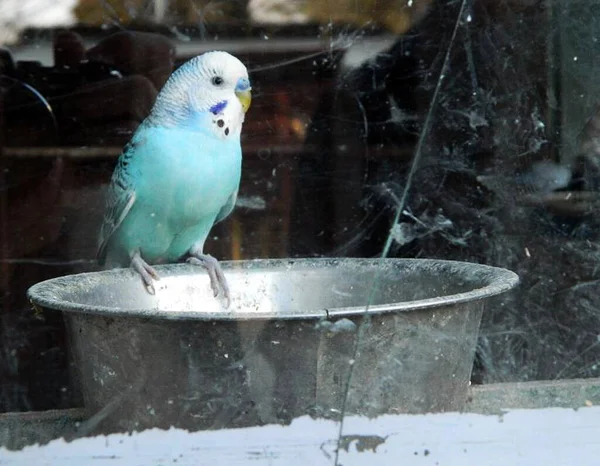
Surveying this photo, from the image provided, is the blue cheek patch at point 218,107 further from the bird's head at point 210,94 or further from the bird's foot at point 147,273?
the bird's foot at point 147,273

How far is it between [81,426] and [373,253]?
894 mm

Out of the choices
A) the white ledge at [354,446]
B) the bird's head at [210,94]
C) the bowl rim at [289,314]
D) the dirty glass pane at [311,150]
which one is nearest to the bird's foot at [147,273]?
the bowl rim at [289,314]

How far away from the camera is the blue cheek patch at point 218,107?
1.41m

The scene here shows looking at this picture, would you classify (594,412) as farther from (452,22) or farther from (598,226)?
(452,22)

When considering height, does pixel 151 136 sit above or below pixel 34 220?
above

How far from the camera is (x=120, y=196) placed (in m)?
1.47

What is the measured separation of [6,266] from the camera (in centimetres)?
173

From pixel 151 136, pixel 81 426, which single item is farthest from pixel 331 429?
pixel 151 136

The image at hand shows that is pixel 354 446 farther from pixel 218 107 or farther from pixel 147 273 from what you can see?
pixel 218 107

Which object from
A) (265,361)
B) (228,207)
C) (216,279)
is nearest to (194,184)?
(228,207)

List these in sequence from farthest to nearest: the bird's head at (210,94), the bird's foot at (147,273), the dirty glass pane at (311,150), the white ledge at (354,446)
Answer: the dirty glass pane at (311,150) → the bird's head at (210,94) → the bird's foot at (147,273) → the white ledge at (354,446)

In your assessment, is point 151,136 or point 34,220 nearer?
point 151,136

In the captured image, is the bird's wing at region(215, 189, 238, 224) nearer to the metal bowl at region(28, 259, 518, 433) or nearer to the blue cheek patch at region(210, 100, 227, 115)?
the blue cheek patch at region(210, 100, 227, 115)

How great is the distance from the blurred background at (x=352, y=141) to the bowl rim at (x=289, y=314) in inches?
17.2
